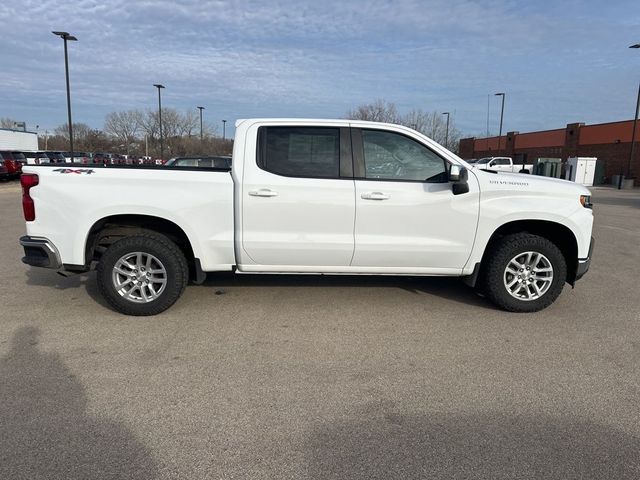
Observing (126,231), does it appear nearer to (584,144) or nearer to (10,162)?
(10,162)

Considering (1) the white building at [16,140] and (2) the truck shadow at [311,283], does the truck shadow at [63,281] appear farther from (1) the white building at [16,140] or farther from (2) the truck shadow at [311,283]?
(1) the white building at [16,140]

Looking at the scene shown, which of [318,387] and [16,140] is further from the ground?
[16,140]

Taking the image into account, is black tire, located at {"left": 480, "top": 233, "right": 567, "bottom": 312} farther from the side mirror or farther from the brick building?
the brick building

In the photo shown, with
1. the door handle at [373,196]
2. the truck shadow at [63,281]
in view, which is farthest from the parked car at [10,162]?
the door handle at [373,196]

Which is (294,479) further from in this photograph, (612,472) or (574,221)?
(574,221)

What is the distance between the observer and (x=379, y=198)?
456cm

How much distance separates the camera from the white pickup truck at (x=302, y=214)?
14.7 feet

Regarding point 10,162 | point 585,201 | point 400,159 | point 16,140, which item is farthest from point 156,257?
point 16,140

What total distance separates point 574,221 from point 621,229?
28.6ft

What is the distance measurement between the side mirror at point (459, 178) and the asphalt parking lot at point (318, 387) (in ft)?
4.46

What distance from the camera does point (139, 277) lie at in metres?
4.62

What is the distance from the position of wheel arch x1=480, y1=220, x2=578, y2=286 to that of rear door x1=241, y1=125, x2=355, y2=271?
65.8 inches

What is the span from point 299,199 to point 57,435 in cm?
277

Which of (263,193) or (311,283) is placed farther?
(311,283)
